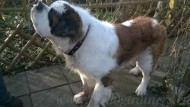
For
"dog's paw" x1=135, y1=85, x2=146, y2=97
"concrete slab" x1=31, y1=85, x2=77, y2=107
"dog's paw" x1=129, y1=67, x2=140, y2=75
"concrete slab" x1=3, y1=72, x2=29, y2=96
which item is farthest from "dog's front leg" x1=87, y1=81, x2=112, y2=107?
"concrete slab" x1=3, y1=72, x2=29, y2=96

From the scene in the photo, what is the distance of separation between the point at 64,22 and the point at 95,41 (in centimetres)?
53

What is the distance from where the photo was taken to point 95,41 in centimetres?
306

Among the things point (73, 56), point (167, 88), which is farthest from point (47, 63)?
point (167, 88)

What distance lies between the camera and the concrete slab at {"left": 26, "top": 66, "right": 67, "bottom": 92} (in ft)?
13.6

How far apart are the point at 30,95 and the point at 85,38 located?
1.57 metres

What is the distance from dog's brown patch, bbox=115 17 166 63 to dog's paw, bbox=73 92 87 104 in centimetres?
89

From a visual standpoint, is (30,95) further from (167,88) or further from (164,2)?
(164,2)

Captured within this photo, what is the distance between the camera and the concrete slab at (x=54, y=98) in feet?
12.4

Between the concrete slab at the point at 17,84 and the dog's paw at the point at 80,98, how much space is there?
840 millimetres

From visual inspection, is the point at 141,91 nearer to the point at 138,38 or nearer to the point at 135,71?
the point at 135,71

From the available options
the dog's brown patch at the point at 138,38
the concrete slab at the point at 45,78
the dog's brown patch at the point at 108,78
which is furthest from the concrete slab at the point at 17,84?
the dog's brown patch at the point at 138,38

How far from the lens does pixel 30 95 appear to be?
3918mm

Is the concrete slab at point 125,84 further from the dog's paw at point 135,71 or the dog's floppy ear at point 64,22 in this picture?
the dog's floppy ear at point 64,22

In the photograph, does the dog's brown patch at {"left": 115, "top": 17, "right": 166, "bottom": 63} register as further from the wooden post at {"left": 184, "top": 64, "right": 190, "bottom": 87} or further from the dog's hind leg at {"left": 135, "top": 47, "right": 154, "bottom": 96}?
the wooden post at {"left": 184, "top": 64, "right": 190, "bottom": 87}
